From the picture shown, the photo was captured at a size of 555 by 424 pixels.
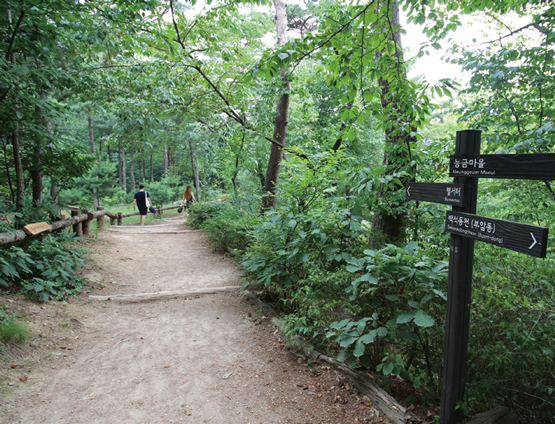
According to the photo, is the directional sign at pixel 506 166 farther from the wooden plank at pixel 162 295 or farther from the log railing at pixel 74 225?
the log railing at pixel 74 225

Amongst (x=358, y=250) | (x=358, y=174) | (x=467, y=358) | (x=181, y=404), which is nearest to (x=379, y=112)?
(x=358, y=174)

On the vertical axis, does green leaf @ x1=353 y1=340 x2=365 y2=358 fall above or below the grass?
above

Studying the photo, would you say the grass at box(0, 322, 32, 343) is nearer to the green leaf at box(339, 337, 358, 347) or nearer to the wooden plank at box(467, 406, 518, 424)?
the green leaf at box(339, 337, 358, 347)

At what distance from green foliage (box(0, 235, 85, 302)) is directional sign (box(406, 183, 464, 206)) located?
4641mm

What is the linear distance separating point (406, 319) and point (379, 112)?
2226mm

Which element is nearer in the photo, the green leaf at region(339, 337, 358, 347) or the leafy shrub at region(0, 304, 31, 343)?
the green leaf at region(339, 337, 358, 347)

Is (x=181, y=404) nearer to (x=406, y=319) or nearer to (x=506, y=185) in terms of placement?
(x=406, y=319)

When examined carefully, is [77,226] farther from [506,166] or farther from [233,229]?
[506,166]

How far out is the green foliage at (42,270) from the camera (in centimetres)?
401

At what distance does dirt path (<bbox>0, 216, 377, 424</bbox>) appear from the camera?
2.63 meters

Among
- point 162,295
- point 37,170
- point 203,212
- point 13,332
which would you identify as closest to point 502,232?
point 13,332

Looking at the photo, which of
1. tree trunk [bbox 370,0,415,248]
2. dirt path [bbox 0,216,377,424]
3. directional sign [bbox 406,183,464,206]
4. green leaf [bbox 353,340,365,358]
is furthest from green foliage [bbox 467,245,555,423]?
tree trunk [bbox 370,0,415,248]

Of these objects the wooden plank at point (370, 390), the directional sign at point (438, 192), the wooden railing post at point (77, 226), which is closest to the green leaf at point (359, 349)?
the wooden plank at point (370, 390)

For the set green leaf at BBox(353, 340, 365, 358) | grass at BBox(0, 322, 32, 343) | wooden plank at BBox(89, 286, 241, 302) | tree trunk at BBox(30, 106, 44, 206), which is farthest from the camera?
tree trunk at BBox(30, 106, 44, 206)
